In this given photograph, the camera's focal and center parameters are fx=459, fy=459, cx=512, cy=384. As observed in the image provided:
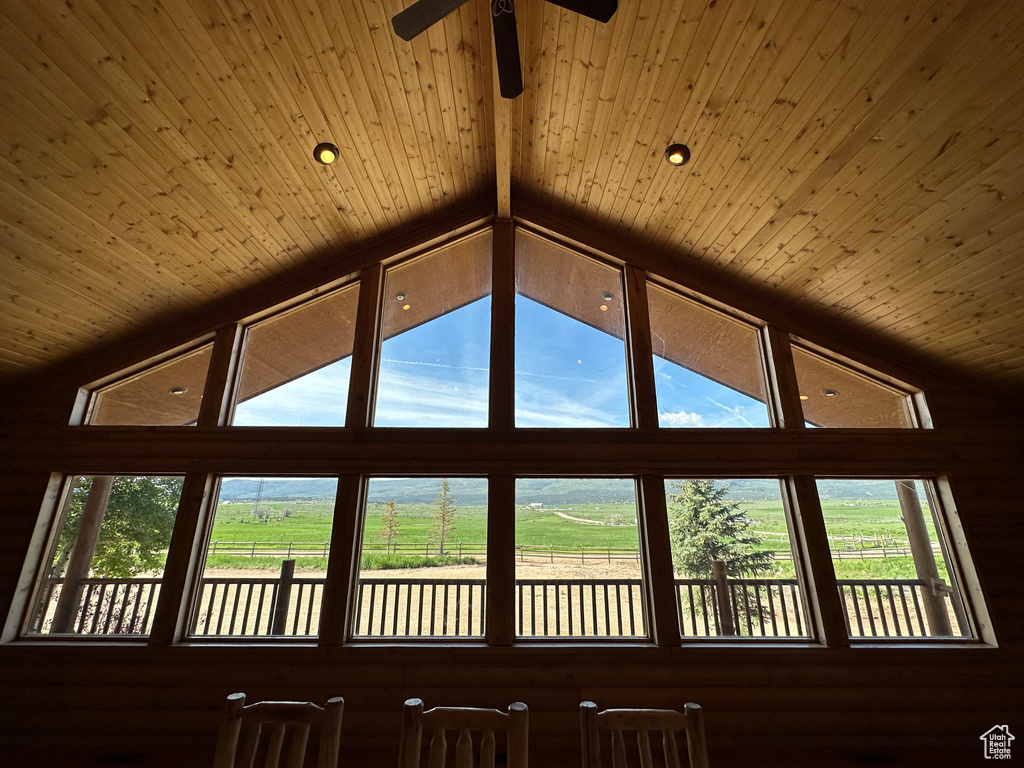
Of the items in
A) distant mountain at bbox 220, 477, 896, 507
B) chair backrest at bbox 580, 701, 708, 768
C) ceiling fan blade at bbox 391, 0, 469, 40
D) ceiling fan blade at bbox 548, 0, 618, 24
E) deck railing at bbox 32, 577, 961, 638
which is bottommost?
chair backrest at bbox 580, 701, 708, 768

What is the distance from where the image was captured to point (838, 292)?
4031 millimetres

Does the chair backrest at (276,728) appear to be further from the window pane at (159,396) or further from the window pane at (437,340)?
the window pane at (159,396)

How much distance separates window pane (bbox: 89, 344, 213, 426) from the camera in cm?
419

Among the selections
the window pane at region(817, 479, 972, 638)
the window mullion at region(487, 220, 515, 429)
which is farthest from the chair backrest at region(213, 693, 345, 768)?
the window pane at region(817, 479, 972, 638)

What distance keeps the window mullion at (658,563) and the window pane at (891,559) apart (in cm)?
142

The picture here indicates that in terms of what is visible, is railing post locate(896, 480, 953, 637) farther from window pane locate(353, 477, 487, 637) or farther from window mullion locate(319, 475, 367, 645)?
window mullion locate(319, 475, 367, 645)

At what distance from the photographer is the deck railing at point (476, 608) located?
12.4 ft

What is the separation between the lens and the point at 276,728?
68.9 inches

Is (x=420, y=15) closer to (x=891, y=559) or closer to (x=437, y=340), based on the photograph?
(x=437, y=340)

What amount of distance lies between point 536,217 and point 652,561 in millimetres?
3596

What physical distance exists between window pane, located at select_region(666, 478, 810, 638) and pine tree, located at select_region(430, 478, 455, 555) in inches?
75.8

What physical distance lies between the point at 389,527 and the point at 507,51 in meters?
3.55

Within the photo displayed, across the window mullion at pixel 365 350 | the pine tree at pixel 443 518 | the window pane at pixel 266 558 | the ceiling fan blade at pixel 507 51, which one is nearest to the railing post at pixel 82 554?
the window pane at pixel 266 558

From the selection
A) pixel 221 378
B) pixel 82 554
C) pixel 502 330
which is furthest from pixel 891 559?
pixel 82 554
